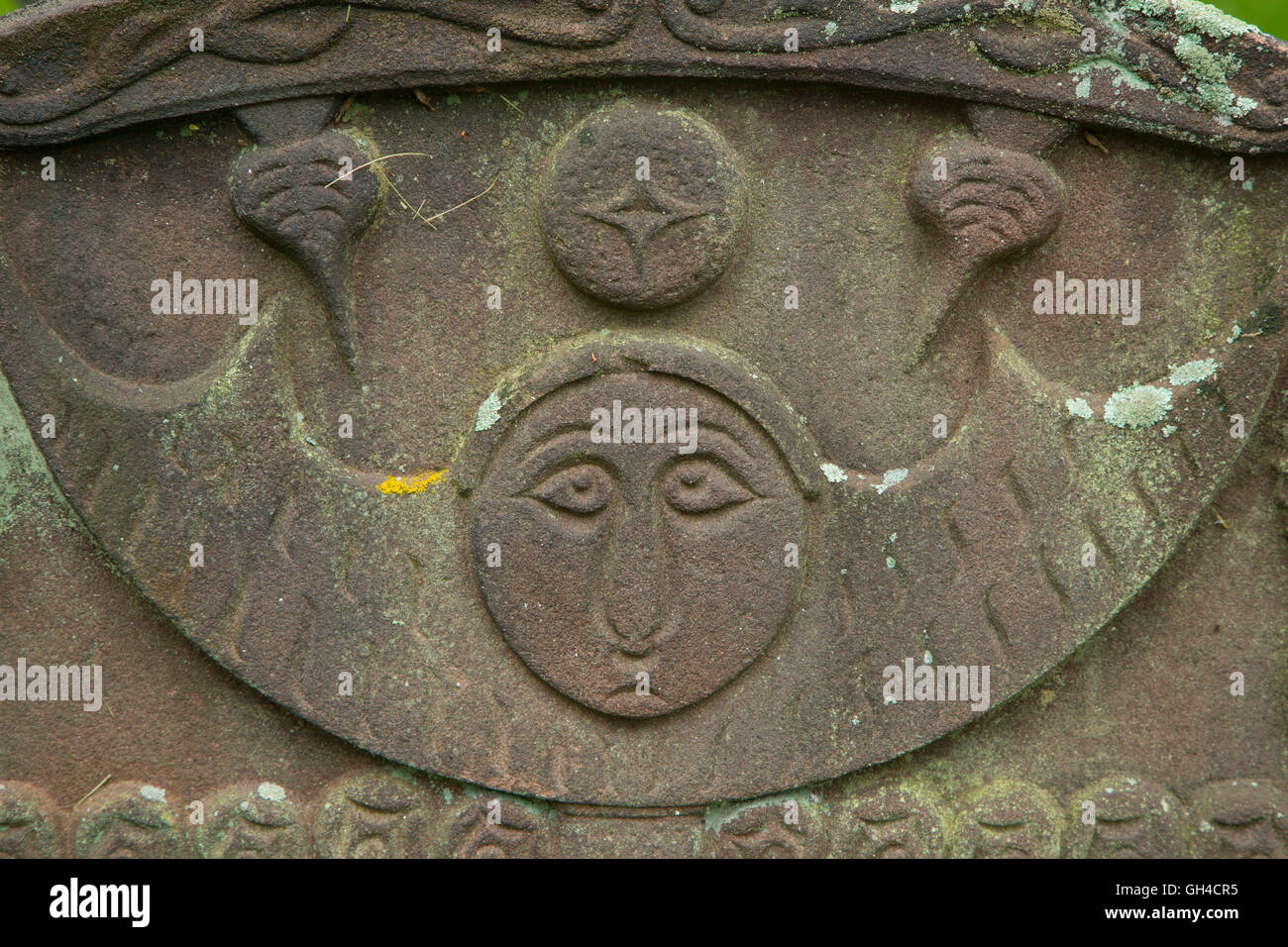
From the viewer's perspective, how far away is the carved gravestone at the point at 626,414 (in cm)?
203

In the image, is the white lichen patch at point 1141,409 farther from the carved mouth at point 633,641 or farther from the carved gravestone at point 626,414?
the carved mouth at point 633,641

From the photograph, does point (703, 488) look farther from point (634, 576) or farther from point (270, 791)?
point (270, 791)

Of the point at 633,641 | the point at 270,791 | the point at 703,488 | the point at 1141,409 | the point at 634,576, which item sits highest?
the point at 1141,409

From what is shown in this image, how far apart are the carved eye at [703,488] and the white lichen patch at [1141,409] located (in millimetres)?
741

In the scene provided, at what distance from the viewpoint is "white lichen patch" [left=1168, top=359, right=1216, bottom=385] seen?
7.09 feet

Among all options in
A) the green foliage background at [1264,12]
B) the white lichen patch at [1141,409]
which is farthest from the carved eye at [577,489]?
the green foliage background at [1264,12]

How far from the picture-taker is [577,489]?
2.15 meters

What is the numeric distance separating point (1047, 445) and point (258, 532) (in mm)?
1550

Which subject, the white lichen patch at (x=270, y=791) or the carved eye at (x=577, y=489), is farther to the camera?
the white lichen patch at (x=270, y=791)

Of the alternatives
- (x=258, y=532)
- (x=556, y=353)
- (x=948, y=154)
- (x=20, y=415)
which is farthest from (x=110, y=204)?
(x=948, y=154)

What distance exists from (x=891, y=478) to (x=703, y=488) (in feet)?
1.24

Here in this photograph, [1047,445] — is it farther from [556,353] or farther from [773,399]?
[556,353]

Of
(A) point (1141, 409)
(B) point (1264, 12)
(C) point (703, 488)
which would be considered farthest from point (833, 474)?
(B) point (1264, 12)

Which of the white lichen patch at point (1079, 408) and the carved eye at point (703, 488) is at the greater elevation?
the white lichen patch at point (1079, 408)
